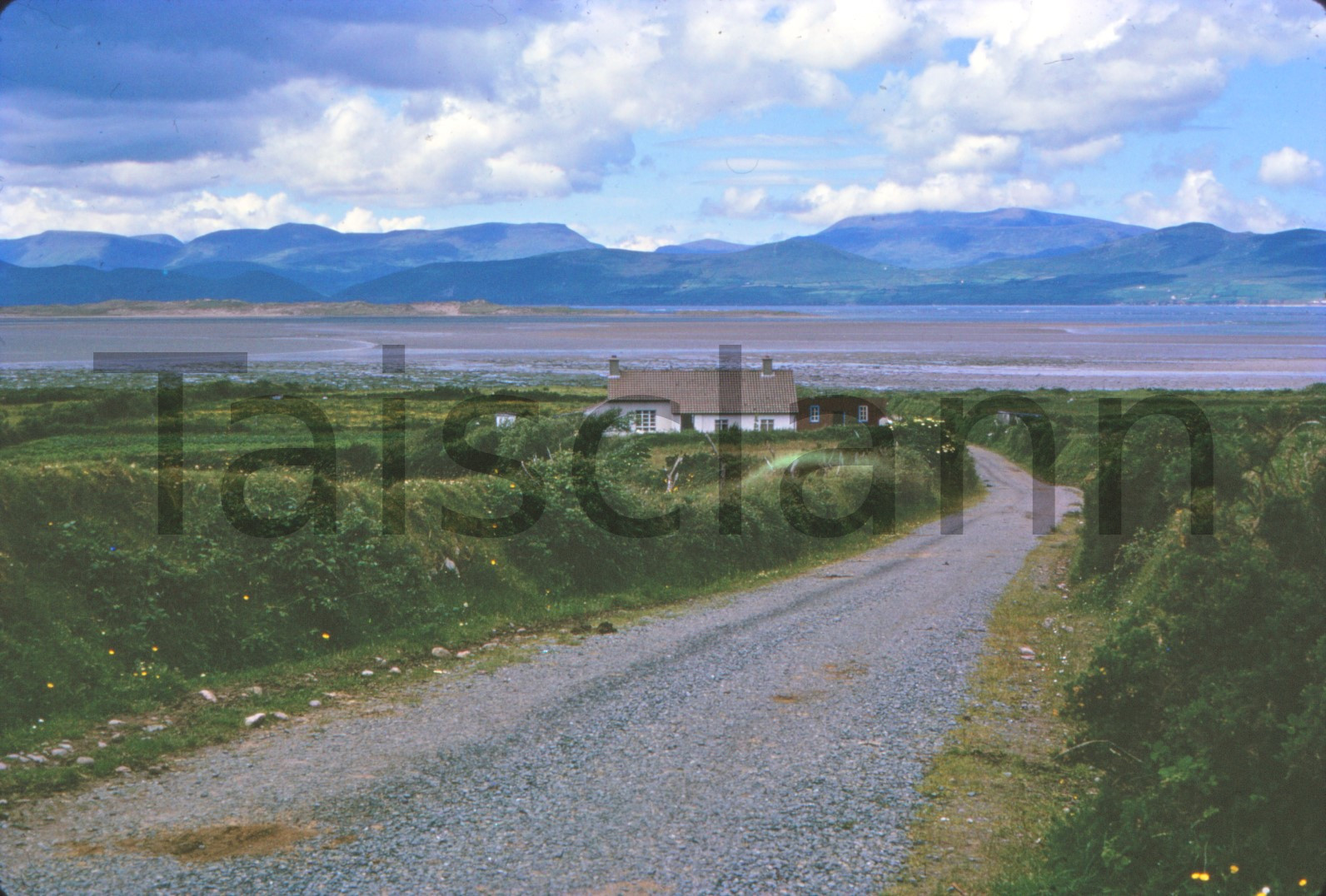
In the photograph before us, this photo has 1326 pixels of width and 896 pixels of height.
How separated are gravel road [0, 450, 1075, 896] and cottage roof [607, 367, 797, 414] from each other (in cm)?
4716

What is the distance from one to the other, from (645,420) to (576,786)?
177ft

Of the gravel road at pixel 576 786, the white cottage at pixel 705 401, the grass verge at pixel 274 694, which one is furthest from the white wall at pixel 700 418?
the gravel road at pixel 576 786

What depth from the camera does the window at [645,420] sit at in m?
63.5

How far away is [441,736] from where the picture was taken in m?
11.9

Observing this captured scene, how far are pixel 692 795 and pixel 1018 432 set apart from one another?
2361 inches

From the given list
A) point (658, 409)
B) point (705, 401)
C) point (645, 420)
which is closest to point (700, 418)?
point (705, 401)

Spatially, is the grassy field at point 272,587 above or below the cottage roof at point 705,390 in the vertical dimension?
below

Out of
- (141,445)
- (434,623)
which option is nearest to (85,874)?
(434,623)

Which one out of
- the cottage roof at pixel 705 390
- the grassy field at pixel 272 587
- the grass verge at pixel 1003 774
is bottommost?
the grass verge at pixel 1003 774

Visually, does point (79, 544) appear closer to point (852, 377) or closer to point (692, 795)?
point (692, 795)

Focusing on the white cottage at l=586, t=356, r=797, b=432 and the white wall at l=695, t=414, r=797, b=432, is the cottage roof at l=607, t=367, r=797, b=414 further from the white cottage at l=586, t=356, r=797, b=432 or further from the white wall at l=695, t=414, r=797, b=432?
the white wall at l=695, t=414, r=797, b=432

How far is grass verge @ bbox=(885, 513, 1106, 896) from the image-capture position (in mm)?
8688

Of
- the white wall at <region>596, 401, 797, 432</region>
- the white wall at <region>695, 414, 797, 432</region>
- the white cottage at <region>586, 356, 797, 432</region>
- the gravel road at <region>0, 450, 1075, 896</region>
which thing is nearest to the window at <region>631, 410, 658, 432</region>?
the white cottage at <region>586, 356, 797, 432</region>

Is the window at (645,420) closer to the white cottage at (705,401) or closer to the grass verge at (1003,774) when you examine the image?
the white cottage at (705,401)
